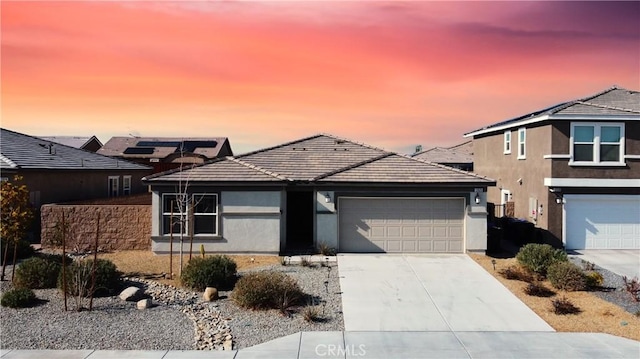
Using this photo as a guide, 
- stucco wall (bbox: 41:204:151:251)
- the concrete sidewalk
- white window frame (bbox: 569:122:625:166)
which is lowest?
the concrete sidewalk


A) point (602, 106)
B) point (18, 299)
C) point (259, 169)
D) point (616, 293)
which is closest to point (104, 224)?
point (259, 169)

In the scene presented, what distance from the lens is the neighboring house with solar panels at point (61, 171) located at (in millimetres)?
21047

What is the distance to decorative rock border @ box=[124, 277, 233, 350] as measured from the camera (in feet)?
32.2

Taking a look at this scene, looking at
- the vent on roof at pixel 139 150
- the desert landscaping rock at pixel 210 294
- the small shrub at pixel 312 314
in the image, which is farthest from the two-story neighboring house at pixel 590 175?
the vent on roof at pixel 139 150

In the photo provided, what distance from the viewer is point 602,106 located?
20016mm

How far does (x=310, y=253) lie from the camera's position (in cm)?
1823

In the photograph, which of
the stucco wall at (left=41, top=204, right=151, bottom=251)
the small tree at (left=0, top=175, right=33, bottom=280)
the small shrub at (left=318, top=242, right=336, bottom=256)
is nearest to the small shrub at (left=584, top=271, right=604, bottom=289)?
the small shrub at (left=318, top=242, right=336, bottom=256)

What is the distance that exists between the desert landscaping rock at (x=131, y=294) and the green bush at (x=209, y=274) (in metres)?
1.37

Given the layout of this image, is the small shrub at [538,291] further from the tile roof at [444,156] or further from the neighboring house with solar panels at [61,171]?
the tile roof at [444,156]

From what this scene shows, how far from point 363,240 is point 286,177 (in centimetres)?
382

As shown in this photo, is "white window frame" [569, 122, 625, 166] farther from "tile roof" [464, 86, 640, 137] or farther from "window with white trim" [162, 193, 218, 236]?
"window with white trim" [162, 193, 218, 236]

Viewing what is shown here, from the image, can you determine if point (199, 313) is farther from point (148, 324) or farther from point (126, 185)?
point (126, 185)

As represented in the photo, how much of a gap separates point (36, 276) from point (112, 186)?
51.7 feet

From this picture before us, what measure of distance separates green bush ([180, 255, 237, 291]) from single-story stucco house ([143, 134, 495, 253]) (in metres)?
4.20
